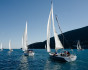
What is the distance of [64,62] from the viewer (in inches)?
1619

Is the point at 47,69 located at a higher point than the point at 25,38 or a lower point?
lower

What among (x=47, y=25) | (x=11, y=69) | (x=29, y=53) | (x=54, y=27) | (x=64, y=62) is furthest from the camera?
(x=29, y=53)

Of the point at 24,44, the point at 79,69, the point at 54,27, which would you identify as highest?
the point at 54,27

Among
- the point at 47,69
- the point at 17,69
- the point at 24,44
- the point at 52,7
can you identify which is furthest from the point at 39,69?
the point at 24,44

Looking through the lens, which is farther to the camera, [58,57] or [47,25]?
[47,25]

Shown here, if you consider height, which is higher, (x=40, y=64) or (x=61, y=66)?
(x=40, y=64)

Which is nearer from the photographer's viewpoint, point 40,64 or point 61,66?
point 61,66

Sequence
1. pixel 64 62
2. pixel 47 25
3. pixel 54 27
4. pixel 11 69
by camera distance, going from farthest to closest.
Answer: pixel 47 25, pixel 54 27, pixel 64 62, pixel 11 69

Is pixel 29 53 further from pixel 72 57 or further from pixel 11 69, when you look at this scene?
pixel 11 69

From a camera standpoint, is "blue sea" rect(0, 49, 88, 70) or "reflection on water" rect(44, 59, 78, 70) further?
"blue sea" rect(0, 49, 88, 70)

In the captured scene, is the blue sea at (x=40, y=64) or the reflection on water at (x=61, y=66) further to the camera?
the blue sea at (x=40, y=64)

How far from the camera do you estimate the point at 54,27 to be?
4750 centimetres

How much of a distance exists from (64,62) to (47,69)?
11.6 m

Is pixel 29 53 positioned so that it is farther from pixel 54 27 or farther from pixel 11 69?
pixel 11 69
